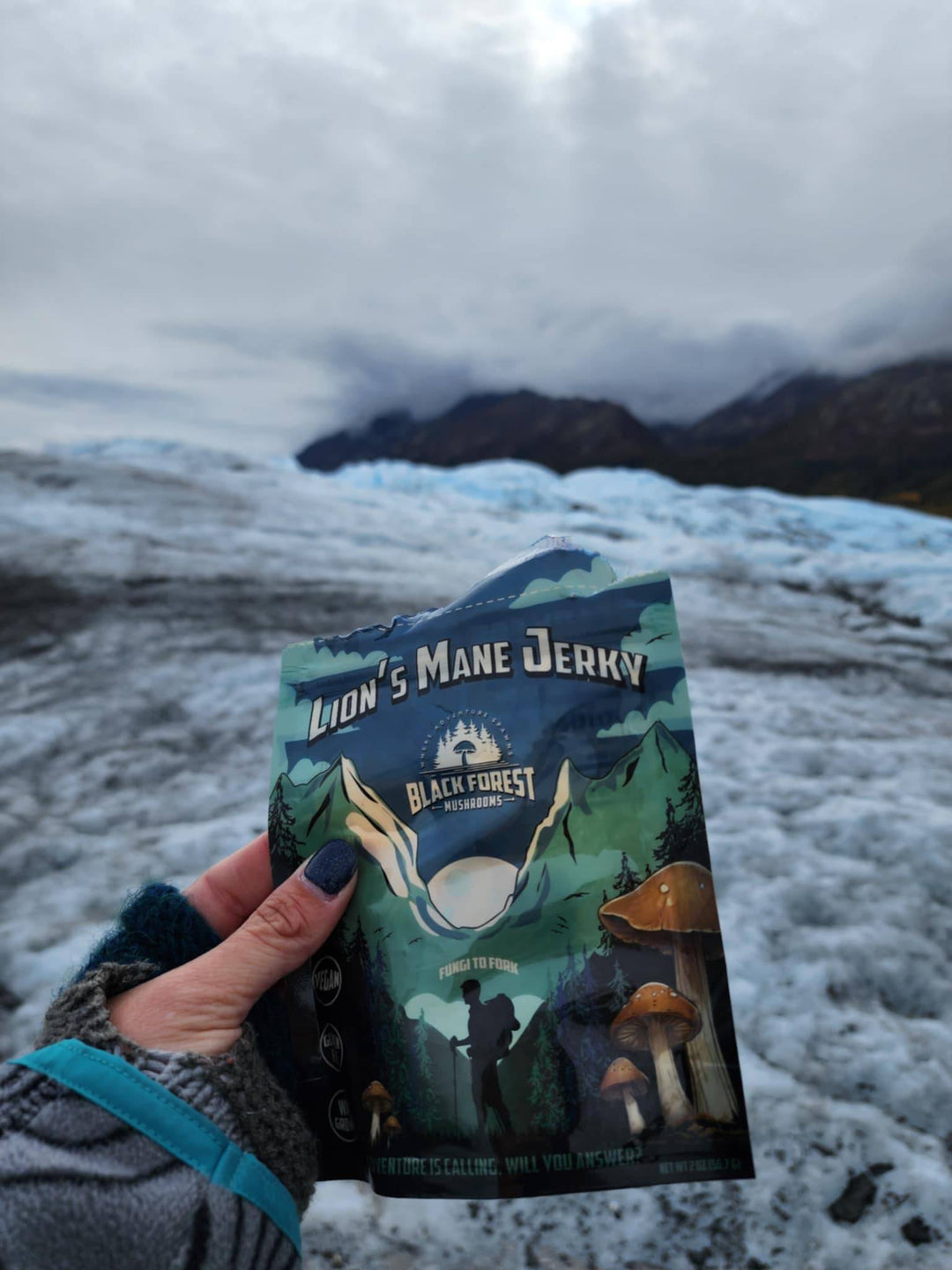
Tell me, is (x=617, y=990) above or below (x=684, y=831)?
below

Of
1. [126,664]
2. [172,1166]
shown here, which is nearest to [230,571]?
[126,664]

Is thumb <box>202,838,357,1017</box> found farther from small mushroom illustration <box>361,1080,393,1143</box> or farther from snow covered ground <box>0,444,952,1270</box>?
snow covered ground <box>0,444,952,1270</box>

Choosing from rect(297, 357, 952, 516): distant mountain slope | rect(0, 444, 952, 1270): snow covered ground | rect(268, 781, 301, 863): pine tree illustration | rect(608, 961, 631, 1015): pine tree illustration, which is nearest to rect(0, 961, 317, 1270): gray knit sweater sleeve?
rect(268, 781, 301, 863): pine tree illustration

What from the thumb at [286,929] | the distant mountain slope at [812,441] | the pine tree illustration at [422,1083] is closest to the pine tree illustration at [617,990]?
the pine tree illustration at [422,1083]

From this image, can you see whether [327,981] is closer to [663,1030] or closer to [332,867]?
[332,867]

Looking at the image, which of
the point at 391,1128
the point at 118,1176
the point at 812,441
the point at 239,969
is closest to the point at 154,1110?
the point at 118,1176

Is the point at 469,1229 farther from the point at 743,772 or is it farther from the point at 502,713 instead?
the point at 743,772
